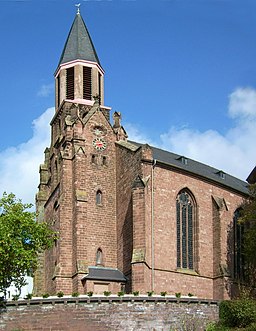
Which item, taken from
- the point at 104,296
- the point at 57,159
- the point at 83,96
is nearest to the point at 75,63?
the point at 83,96

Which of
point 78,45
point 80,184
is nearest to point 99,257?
point 80,184

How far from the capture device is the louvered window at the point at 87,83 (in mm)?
67875

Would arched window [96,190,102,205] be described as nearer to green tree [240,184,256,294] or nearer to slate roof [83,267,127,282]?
slate roof [83,267,127,282]

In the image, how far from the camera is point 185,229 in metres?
62.8

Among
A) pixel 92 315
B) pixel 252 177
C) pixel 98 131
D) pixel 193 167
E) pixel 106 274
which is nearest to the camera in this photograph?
pixel 92 315

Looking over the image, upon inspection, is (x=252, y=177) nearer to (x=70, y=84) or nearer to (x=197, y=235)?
(x=197, y=235)

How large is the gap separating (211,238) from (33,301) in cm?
2128

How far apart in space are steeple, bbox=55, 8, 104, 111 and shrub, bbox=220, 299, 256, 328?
24994 millimetres

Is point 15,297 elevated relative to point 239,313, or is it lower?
elevated

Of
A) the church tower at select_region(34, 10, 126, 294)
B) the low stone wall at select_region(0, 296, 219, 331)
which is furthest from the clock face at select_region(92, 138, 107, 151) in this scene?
the low stone wall at select_region(0, 296, 219, 331)

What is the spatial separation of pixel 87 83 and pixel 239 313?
28641 millimetres

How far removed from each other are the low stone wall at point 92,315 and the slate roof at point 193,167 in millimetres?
15767

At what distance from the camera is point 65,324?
46.3 meters

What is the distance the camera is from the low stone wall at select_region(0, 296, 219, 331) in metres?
46.4
